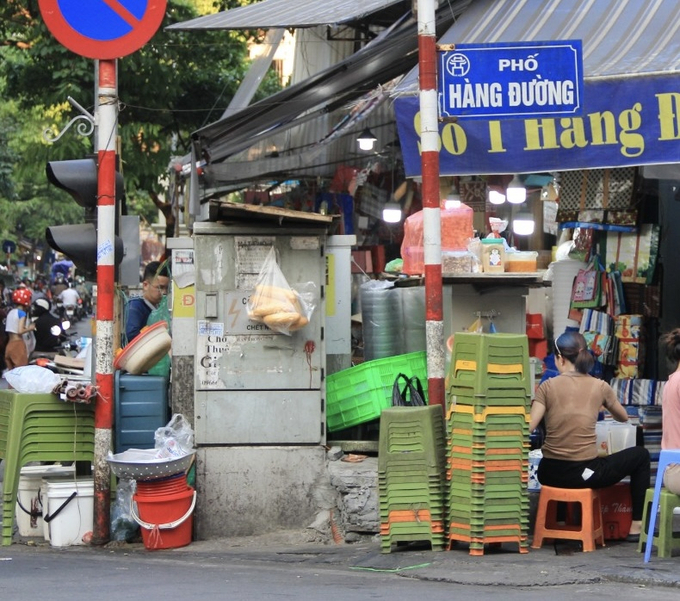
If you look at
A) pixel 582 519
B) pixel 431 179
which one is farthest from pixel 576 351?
pixel 431 179

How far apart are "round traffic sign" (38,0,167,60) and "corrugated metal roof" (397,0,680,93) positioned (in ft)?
6.17

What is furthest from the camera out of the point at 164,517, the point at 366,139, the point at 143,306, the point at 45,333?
the point at 45,333

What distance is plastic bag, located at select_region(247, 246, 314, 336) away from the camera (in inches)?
327

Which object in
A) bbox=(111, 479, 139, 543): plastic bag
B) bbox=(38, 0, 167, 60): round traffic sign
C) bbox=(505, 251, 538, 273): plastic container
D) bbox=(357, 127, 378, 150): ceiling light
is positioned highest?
bbox=(357, 127, 378, 150): ceiling light

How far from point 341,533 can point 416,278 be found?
2.02 metres

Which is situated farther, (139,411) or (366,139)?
(366,139)

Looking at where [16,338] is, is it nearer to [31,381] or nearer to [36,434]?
[31,381]

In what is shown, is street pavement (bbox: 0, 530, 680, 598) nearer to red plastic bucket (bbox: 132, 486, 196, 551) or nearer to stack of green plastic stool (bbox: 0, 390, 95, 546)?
red plastic bucket (bbox: 132, 486, 196, 551)

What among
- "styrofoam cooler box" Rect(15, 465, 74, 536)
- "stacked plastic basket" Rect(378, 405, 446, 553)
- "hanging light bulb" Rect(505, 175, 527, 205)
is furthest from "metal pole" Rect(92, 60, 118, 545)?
"hanging light bulb" Rect(505, 175, 527, 205)

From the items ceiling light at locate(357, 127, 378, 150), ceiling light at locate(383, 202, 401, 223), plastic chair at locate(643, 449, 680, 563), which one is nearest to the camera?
plastic chair at locate(643, 449, 680, 563)

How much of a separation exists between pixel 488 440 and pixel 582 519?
818 mm

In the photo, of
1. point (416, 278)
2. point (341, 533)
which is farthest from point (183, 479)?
point (416, 278)

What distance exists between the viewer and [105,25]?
826 cm

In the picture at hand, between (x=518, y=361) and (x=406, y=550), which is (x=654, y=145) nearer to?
(x=518, y=361)
